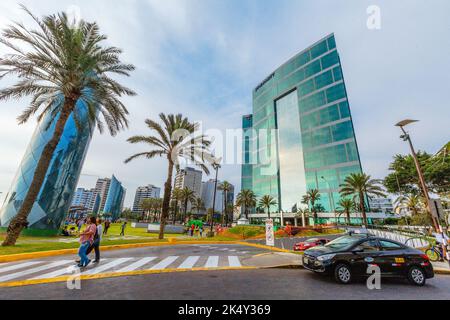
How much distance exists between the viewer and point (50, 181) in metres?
23.0

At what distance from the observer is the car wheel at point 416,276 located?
6.07 m

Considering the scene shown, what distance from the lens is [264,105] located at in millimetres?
92312

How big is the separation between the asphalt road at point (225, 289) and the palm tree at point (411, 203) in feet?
108

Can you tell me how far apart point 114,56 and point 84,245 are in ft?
39.4

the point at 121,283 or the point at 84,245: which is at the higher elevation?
the point at 84,245

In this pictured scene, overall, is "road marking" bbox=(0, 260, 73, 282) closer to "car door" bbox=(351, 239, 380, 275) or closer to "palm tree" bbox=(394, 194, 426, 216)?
"car door" bbox=(351, 239, 380, 275)

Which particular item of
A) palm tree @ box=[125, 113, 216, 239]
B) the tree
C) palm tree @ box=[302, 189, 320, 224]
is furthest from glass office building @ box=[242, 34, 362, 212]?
palm tree @ box=[125, 113, 216, 239]

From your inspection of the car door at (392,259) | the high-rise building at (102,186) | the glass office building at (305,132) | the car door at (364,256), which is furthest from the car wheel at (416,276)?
the high-rise building at (102,186)

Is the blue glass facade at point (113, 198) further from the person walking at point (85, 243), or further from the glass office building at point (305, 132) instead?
the person walking at point (85, 243)

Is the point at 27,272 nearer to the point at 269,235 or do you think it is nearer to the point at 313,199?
the point at 269,235

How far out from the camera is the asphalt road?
4.18 metres

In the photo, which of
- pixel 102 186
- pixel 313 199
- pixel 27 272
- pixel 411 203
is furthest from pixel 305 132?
pixel 102 186
